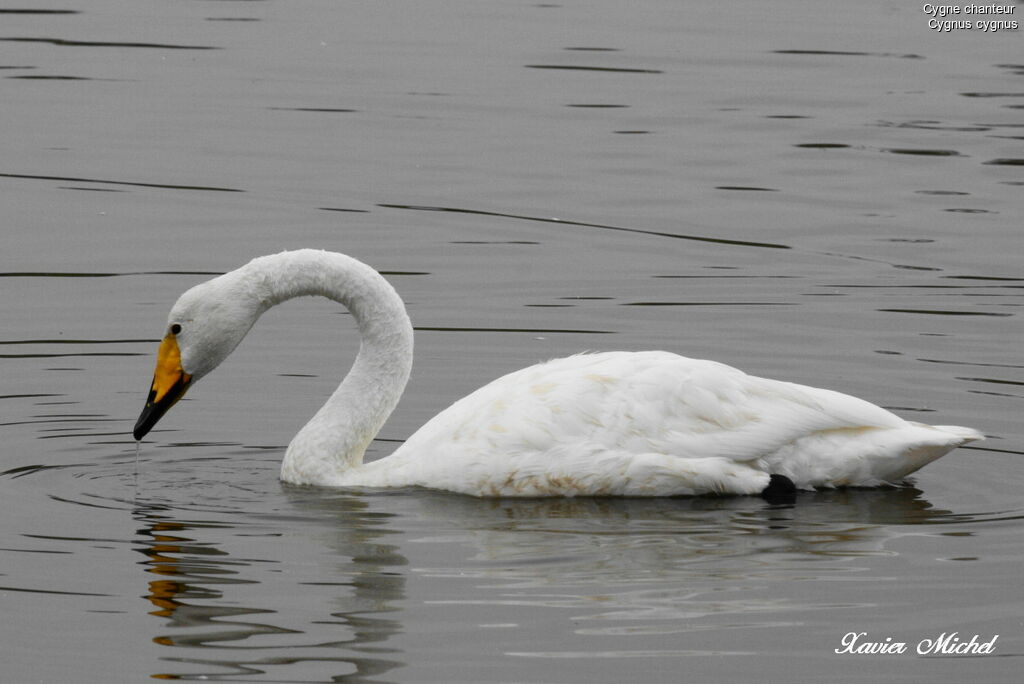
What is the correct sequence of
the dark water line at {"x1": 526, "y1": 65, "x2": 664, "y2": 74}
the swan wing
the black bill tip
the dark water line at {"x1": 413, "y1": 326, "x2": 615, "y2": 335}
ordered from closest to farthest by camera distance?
the swan wing < the black bill tip < the dark water line at {"x1": 413, "y1": 326, "x2": 615, "y2": 335} < the dark water line at {"x1": 526, "y1": 65, "x2": 664, "y2": 74}

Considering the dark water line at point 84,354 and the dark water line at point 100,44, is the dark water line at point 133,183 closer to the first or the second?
the dark water line at point 84,354

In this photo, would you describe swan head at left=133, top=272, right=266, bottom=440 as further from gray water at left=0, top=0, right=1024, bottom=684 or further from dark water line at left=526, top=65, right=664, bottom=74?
dark water line at left=526, top=65, right=664, bottom=74

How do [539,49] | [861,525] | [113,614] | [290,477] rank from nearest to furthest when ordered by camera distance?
1. [113,614]
2. [861,525]
3. [290,477]
4. [539,49]

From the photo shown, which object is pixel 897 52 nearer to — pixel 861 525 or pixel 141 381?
pixel 141 381

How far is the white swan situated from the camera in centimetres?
1041

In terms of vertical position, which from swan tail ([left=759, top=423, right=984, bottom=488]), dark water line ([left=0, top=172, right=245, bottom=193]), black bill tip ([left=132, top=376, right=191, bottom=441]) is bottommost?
swan tail ([left=759, top=423, right=984, bottom=488])

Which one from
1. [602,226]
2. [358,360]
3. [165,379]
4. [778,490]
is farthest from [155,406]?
[602,226]

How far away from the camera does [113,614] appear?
27.9 feet

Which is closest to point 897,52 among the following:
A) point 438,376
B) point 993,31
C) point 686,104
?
point 993,31

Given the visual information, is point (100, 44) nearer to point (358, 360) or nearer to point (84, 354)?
point (84, 354)

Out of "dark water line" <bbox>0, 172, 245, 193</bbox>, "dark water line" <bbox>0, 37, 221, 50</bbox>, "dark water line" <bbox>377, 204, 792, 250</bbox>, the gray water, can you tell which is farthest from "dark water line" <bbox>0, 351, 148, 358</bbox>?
"dark water line" <bbox>0, 37, 221, 50</bbox>

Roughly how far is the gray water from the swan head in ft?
1.34

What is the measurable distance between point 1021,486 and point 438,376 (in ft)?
13.1

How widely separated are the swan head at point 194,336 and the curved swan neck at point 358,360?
15cm
